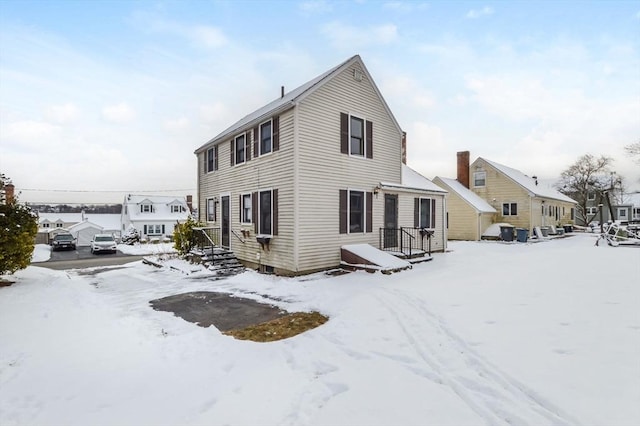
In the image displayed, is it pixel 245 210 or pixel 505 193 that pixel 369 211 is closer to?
pixel 245 210

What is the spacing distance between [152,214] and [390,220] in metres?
44.0

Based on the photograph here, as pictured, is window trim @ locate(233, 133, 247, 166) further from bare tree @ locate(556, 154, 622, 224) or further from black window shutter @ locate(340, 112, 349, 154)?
bare tree @ locate(556, 154, 622, 224)

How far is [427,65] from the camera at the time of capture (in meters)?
14.7

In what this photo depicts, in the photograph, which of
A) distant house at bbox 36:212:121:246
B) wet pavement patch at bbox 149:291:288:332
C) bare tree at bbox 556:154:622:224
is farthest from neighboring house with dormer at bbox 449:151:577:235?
distant house at bbox 36:212:121:246

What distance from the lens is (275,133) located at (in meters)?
11.8

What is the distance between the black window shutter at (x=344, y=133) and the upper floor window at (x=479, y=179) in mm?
21595

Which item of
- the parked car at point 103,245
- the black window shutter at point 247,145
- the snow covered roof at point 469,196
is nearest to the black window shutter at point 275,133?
the black window shutter at point 247,145

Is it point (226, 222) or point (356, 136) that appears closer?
point (356, 136)

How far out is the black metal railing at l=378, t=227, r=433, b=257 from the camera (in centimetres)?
1357

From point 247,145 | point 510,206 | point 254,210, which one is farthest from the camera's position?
point 510,206

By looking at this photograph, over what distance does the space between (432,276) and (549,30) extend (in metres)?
10.9

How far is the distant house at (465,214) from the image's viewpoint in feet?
83.6

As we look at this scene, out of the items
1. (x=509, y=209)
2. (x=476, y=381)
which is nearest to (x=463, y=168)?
Result: (x=509, y=209)

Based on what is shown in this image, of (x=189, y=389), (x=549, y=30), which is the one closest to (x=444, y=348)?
(x=189, y=389)
